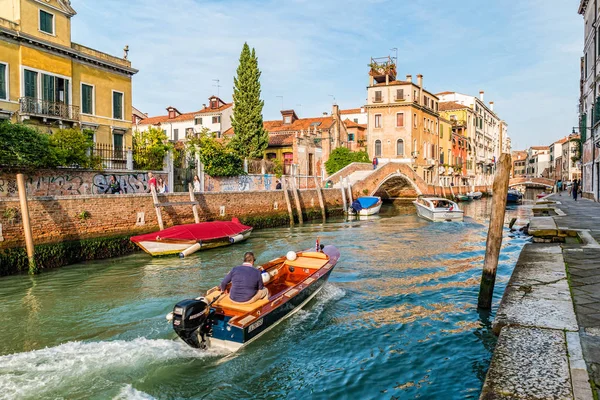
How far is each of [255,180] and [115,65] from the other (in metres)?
8.65

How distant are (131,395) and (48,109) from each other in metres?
17.0

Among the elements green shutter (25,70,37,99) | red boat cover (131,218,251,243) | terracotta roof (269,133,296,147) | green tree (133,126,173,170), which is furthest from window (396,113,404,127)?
green shutter (25,70,37,99)

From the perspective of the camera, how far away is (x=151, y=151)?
17.2 meters

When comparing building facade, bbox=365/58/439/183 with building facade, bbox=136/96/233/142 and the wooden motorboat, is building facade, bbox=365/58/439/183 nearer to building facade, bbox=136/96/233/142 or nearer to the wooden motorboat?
building facade, bbox=136/96/233/142

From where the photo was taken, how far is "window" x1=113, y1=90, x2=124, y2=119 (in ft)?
70.8

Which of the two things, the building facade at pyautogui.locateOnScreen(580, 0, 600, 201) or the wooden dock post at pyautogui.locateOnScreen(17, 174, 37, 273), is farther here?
the building facade at pyautogui.locateOnScreen(580, 0, 600, 201)

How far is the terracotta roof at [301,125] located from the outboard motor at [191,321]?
32.2 m

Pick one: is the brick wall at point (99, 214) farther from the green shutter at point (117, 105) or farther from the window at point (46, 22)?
the window at point (46, 22)

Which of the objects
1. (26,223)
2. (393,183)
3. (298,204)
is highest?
(393,183)

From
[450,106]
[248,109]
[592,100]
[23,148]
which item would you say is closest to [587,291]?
[23,148]

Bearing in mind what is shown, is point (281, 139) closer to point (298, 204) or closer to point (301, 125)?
point (301, 125)

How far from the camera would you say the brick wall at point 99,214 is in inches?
434

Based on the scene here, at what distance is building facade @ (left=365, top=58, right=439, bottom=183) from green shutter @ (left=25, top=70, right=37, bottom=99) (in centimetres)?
2857

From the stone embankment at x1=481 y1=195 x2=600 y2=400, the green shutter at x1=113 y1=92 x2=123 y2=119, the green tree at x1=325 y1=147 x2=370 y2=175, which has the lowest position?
the stone embankment at x1=481 y1=195 x2=600 y2=400
